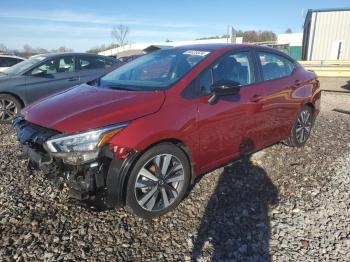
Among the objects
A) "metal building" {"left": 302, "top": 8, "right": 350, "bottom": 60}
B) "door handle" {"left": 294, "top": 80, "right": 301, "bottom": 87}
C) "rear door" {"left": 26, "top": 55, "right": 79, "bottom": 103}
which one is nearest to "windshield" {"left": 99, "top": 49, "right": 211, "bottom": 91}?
"door handle" {"left": 294, "top": 80, "right": 301, "bottom": 87}

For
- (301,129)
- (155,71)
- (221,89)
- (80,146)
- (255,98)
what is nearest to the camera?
(80,146)

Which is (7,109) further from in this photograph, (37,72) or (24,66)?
(24,66)

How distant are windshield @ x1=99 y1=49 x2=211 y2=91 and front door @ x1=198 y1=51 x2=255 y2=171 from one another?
27cm

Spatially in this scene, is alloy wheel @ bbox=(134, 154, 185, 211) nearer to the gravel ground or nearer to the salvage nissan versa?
the salvage nissan versa

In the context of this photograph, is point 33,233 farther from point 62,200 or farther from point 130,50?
point 130,50

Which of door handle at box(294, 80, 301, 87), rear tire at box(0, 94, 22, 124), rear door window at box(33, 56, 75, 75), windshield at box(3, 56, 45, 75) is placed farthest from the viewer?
rear door window at box(33, 56, 75, 75)

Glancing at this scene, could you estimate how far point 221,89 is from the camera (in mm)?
3566

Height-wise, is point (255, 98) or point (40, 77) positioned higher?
point (255, 98)

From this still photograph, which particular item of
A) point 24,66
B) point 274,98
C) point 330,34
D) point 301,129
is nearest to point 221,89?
point 274,98

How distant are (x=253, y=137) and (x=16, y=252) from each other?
2978mm

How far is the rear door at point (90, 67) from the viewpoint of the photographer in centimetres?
818

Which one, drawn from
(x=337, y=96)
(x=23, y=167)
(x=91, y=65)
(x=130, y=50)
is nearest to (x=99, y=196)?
(x=23, y=167)

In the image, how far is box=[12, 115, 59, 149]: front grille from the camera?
3017 mm

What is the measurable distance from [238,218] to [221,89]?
1.36m
